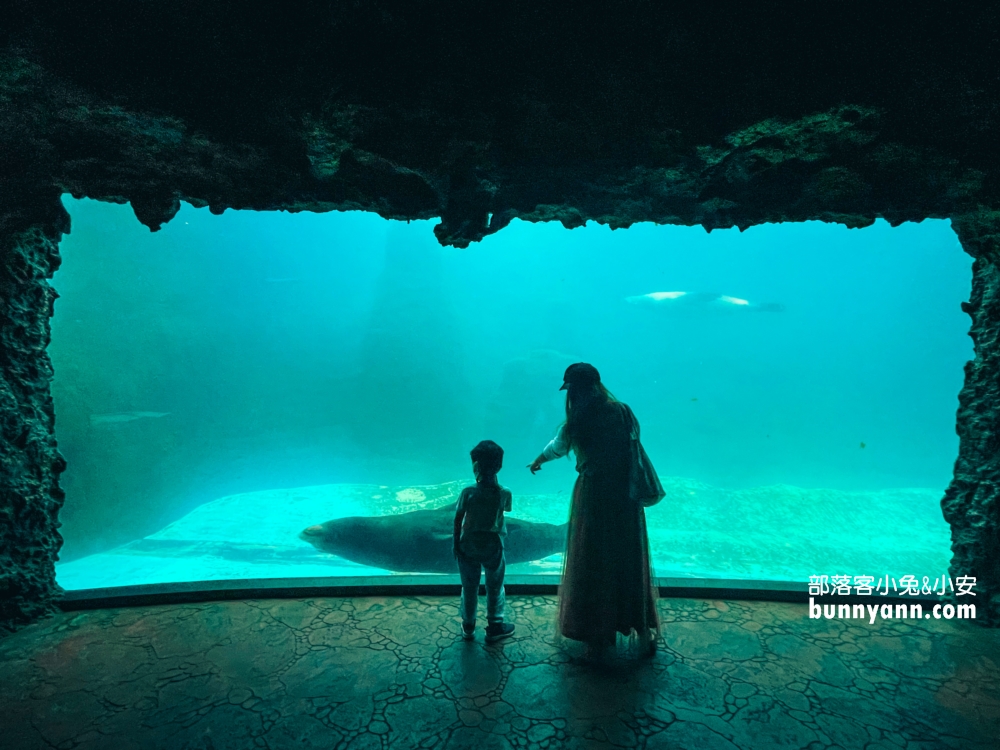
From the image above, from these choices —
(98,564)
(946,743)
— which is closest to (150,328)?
(98,564)

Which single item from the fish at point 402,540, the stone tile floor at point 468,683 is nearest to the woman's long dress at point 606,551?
the stone tile floor at point 468,683

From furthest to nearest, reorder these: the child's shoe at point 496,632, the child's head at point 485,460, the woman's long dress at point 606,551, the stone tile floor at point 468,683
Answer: the child's shoe at point 496,632, the child's head at point 485,460, the woman's long dress at point 606,551, the stone tile floor at point 468,683

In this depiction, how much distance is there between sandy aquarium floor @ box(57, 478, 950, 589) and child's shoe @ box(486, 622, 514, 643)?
8.62m

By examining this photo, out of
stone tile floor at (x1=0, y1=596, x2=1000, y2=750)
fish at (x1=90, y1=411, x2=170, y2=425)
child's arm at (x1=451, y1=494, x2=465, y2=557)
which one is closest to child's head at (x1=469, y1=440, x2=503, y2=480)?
child's arm at (x1=451, y1=494, x2=465, y2=557)

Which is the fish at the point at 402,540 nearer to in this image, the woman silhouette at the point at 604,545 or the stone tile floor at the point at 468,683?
the stone tile floor at the point at 468,683

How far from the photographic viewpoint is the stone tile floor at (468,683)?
103 inches

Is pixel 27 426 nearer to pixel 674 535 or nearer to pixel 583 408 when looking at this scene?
pixel 583 408

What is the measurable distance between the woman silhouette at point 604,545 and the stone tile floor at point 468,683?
Result: 29 cm

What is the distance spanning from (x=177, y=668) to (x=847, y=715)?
4628mm

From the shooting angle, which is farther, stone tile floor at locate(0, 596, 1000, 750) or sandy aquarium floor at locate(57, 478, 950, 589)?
sandy aquarium floor at locate(57, 478, 950, 589)

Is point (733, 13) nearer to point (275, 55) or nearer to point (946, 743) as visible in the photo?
point (275, 55)

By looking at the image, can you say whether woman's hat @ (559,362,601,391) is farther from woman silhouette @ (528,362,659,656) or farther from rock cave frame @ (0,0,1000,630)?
rock cave frame @ (0,0,1000,630)

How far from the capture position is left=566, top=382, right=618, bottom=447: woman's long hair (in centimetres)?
336

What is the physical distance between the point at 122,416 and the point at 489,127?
21.4 meters
